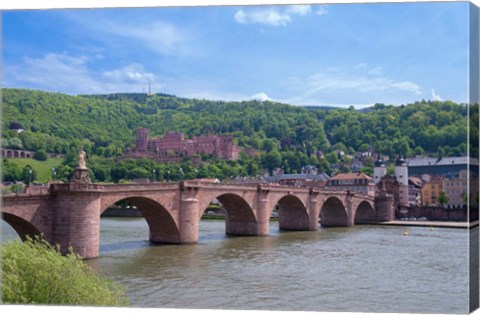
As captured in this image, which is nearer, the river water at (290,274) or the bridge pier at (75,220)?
the river water at (290,274)

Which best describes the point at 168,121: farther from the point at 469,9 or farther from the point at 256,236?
the point at 469,9

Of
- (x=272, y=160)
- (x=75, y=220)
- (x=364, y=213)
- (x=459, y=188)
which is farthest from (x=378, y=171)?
(x=459, y=188)

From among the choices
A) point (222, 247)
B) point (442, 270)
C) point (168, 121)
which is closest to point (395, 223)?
point (222, 247)

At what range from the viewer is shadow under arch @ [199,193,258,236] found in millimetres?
34000

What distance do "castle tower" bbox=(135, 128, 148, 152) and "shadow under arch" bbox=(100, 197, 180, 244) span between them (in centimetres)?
4924

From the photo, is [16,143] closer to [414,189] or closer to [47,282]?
[414,189]

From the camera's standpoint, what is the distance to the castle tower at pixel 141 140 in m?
76.8

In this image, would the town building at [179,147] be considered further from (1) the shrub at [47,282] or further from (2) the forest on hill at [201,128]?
(1) the shrub at [47,282]

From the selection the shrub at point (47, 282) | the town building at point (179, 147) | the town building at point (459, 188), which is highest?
the town building at point (179, 147)

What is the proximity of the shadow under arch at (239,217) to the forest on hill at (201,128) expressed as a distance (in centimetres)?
1091

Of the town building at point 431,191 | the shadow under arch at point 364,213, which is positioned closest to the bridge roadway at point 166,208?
the shadow under arch at point 364,213

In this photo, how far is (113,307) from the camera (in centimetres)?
1082

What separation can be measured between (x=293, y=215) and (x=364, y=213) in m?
14.8

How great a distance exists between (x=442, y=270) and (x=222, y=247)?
401 inches
